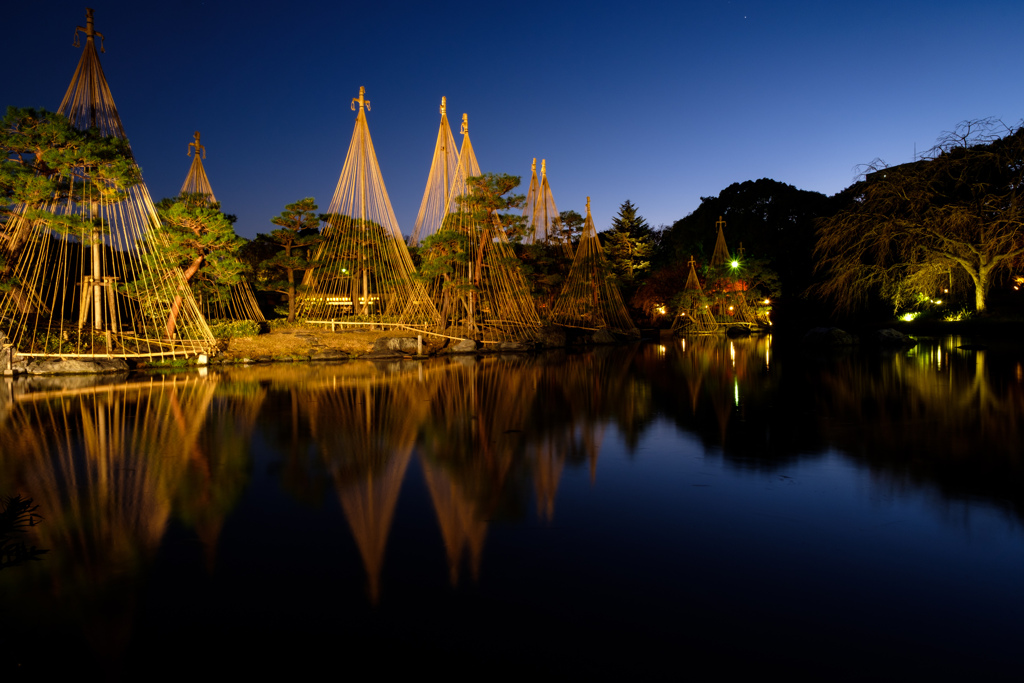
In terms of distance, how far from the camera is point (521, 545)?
147 inches

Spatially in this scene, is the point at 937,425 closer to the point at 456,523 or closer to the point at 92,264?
the point at 456,523

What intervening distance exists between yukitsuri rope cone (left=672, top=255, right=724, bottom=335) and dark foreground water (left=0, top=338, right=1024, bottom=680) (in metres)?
26.8

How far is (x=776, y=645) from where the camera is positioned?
2594mm

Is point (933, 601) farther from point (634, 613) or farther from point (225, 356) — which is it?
point (225, 356)

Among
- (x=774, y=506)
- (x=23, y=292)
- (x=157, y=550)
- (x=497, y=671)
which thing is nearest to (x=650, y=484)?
(x=774, y=506)

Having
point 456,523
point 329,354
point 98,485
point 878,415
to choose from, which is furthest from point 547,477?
point 329,354

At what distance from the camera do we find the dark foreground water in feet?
8.48

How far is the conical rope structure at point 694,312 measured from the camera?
3472 centimetres

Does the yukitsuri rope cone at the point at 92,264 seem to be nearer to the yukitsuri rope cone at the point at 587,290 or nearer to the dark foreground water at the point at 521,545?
the dark foreground water at the point at 521,545

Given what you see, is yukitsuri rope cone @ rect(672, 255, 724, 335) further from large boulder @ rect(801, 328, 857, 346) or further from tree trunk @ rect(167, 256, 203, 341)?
tree trunk @ rect(167, 256, 203, 341)

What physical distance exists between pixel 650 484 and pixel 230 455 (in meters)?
4.41

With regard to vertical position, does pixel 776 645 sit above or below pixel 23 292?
below

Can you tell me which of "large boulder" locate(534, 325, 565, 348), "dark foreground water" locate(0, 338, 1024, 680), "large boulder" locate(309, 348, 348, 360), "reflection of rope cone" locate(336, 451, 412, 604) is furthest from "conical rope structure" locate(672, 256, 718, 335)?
"reflection of rope cone" locate(336, 451, 412, 604)

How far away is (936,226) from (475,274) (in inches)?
629
